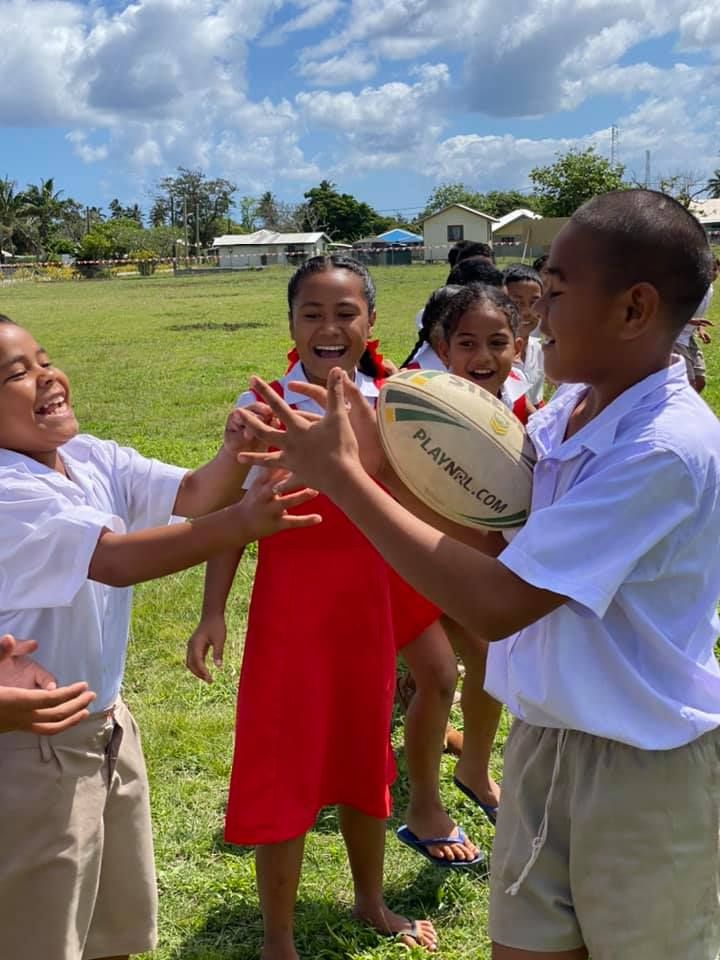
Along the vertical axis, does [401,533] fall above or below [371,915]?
above

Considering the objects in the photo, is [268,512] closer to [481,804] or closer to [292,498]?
[292,498]

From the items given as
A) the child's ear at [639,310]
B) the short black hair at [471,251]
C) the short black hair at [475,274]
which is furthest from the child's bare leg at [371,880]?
the short black hair at [471,251]

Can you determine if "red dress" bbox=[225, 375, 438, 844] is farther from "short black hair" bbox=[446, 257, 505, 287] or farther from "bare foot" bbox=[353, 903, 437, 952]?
"short black hair" bbox=[446, 257, 505, 287]

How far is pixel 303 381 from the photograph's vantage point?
2936 mm

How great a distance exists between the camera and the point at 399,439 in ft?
7.50

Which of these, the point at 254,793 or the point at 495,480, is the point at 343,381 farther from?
the point at 254,793

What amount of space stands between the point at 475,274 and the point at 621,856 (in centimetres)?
415

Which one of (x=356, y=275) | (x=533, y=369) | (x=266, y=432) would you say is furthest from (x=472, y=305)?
(x=533, y=369)

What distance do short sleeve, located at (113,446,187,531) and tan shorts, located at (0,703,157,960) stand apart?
1.62 ft

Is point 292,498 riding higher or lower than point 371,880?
higher

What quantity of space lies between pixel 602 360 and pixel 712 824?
93cm

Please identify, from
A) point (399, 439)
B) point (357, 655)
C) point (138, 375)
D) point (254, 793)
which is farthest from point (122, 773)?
point (138, 375)

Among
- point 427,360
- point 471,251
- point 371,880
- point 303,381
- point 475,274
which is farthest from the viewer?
point 471,251

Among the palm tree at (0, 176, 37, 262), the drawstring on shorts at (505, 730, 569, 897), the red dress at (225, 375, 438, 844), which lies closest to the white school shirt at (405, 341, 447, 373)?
the red dress at (225, 375, 438, 844)
